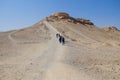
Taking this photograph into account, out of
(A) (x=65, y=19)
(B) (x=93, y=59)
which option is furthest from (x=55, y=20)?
(B) (x=93, y=59)

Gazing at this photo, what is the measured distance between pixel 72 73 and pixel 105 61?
7.02 metres

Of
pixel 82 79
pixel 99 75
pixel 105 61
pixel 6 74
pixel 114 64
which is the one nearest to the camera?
pixel 82 79

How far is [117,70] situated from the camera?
20375 millimetres

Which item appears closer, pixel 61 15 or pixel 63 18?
pixel 63 18

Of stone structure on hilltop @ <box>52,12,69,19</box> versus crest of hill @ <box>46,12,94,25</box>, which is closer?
crest of hill @ <box>46,12,94,25</box>

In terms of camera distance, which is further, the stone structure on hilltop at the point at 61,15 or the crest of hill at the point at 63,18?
the stone structure on hilltop at the point at 61,15

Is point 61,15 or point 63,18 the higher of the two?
point 61,15

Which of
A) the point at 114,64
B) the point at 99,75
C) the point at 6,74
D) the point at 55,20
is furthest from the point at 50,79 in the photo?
the point at 55,20

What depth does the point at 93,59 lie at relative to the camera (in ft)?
85.7

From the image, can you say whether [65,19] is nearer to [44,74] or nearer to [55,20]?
[55,20]

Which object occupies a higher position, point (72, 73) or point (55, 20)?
point (55, 20)

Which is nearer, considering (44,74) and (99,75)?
(99,75)

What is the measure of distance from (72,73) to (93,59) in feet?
24.8

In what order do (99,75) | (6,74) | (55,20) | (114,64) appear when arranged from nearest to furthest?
(99,75) → (6,74) → (114,64) → (55,20)
